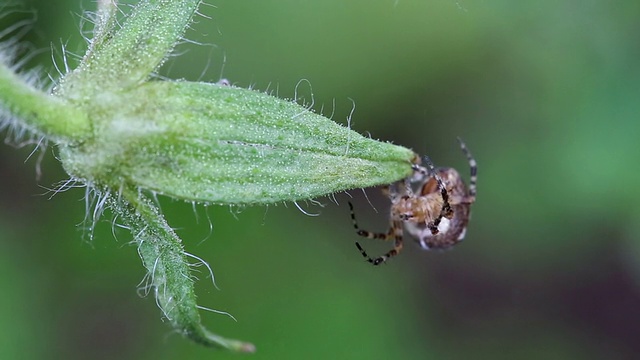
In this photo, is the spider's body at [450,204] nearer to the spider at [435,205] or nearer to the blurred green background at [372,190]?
the spider at [435,205]

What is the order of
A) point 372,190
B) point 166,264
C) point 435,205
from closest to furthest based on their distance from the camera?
point 166,264 < point 435,205 < point 372,190

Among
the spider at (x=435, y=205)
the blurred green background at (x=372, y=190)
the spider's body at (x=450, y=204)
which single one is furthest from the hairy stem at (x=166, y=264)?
the blurred green background at (x=372, y=190)

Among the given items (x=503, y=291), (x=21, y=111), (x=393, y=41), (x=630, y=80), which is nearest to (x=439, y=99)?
(x=393, y=41)

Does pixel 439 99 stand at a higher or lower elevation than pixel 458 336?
higher

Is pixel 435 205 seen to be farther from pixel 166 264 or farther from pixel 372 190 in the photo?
pixel 372 190

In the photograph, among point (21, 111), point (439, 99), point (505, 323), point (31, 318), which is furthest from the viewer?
point (505, 323)

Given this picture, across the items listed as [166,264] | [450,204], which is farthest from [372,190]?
[166,264]

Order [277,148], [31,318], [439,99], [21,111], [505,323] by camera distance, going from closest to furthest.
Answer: [21,111] → [277,148] → [31,318] → [439,99] → [505,323]

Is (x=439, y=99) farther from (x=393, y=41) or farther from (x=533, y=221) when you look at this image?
(x=533, y=221)
